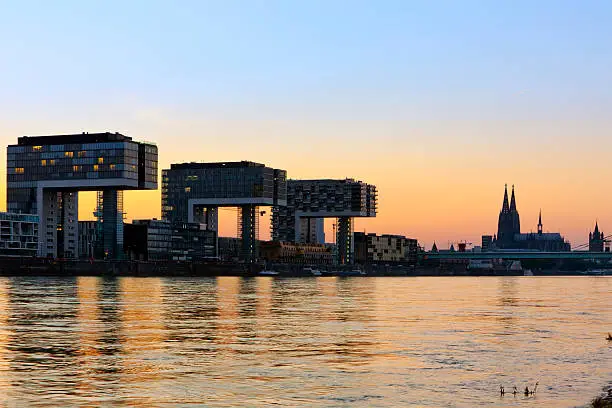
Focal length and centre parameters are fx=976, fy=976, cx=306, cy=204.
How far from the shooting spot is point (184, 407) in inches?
1226

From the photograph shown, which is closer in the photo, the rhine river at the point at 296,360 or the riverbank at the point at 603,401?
the riverbank at the point at 603,401

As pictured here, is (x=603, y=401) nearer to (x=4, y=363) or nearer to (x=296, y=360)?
(x=296, y=360)

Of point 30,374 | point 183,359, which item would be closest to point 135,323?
point 183,359

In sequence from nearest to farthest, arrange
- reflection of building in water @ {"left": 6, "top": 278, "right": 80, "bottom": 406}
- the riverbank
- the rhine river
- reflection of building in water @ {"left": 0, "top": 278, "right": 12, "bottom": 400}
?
the riverbank → reflection of building in water @ {"left": 0, "top": 278, "right": 12, "bottom": 400} → the rhine river → reflection of building in water @ {"left": 6, "top": 278, "right": 80, "bottom": 406}

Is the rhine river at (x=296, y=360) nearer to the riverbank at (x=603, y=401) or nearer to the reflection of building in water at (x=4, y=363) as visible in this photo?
the reflection of building in water at (x=4, y=363)

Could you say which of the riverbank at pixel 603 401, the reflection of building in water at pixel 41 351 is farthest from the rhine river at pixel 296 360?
the riverbank at pixel 603 401

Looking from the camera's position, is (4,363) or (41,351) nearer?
(4,363)

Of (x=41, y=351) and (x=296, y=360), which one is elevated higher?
(x=41, y=351)

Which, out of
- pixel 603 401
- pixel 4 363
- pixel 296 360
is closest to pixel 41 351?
pixel 4 363

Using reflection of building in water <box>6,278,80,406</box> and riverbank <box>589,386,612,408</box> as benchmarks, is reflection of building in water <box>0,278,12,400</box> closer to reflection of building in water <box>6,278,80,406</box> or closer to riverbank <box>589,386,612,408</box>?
reflection of building in water <box>6,278,80,406</box>

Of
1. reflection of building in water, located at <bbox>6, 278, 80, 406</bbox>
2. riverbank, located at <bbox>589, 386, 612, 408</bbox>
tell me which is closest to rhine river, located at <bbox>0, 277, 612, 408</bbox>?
reflection of building in water, located at <bbox>6, 278, 80, 406</bbox>

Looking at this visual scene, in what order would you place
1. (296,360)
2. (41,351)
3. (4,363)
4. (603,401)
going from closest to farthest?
(603,401)
(4,363)
(296,360)
(41,351)

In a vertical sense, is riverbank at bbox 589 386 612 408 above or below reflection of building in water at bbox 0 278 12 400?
below

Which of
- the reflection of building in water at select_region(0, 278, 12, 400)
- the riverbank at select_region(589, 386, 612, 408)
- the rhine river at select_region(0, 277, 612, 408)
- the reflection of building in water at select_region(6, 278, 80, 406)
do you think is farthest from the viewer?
the reflection of building in water at select_region(6, 278, 80, 406)
